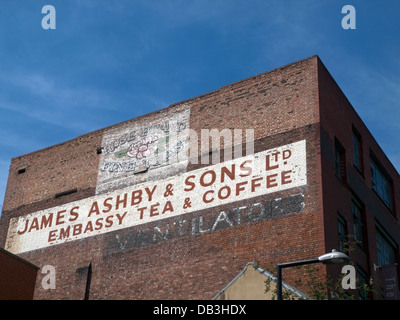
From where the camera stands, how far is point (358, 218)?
31.1 m

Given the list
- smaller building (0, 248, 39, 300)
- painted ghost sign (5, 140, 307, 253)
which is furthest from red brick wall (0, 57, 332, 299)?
smaller building (0, 248, 39, 300)

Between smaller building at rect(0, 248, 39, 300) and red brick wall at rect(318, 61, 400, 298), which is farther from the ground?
red brick wall at rect(318, 61, 400, 298)

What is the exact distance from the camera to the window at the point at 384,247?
32656 millimetres

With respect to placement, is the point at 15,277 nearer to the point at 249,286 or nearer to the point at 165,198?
the point at 249,286

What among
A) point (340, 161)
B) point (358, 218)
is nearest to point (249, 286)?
point (358, 218)

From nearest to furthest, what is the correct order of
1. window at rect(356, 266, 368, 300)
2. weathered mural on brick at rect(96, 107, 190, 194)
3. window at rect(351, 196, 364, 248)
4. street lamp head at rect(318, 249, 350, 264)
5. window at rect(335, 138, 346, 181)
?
street lamp head at rect(318, 249, 350, 264) < window at rect(356, 266, 368, 300) < window at rect(335, 138, 346, 181) < window at rect(351, 196, 364, 248) < weathered mural on brick at rect(96, 107, 190, 194)

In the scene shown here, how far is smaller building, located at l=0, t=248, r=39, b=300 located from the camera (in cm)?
2444

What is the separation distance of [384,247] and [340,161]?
5.69 meters

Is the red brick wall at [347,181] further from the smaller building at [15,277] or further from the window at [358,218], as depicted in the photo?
the smaller building at [15,277]

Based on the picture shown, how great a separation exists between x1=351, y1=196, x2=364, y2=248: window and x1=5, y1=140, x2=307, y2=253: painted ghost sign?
13.1ft

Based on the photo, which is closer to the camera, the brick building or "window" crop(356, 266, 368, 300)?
the brick building

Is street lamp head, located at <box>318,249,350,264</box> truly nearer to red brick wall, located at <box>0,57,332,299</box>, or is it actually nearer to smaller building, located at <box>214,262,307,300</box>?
smaller building, located at <box>214,262,307,300</box>

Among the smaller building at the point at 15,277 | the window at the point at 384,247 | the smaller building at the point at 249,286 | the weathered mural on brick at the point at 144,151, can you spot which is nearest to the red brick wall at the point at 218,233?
the weathered mural on brick at the point at 144,151

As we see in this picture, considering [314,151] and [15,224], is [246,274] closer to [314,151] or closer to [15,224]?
[314,151]
